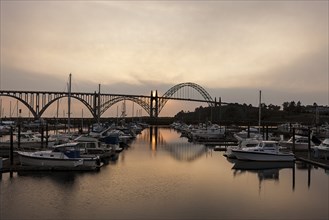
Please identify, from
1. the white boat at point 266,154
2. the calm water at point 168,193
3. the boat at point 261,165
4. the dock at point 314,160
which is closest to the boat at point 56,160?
the calm water at point 168,193

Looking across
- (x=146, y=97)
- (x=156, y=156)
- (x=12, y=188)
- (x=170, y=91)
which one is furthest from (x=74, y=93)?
(x=12, y=188)

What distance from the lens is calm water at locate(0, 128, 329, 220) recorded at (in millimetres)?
22234

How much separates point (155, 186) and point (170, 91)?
170 meters

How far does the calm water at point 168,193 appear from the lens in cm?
2223

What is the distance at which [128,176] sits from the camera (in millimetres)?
33906

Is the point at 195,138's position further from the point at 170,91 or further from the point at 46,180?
the point at 170,91

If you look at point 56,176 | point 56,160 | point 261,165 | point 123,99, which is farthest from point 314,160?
point 123,99

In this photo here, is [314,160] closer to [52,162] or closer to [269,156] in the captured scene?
[269,156]

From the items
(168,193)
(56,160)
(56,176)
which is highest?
(56,160)

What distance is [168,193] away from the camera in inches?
1068

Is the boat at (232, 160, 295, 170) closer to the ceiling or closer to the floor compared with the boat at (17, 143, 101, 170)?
closer to the floor

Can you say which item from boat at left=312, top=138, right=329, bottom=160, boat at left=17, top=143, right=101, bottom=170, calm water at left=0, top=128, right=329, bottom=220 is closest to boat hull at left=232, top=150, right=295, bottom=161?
calm water at left=0, top=128, right=329, bottom=220

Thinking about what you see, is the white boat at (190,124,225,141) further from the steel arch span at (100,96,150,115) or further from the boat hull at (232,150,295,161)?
the steel arch span at (100,96,150,115)

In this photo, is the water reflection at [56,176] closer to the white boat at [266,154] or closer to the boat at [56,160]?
the boat at [56,160]
